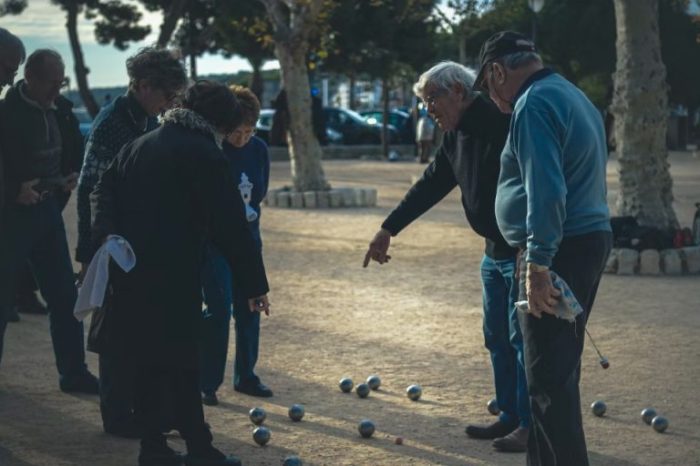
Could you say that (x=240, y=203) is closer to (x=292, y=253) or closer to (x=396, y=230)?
(x=396, y=230)

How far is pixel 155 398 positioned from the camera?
6211 mm

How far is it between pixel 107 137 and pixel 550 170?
2.79 meters

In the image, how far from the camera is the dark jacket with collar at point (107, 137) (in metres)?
6.89

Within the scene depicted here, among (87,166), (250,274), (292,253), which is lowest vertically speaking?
(292,253)

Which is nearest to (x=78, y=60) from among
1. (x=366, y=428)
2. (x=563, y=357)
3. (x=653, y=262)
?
(x=653, y=262)

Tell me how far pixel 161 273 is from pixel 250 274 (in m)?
0.40

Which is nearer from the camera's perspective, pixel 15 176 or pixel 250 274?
pixel 250 274

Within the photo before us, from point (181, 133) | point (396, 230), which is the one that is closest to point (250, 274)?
point (181, 133)

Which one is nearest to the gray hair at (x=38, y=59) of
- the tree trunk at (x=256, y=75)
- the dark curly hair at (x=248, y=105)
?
the dark curly hair at (x=248, y=105)

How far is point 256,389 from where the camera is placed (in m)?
7.98

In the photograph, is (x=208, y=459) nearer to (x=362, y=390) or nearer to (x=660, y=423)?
(x=362, y=390)

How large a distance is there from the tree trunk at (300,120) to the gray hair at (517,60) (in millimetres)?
16287

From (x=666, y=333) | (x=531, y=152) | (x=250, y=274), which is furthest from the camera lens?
(x=666, y=333)

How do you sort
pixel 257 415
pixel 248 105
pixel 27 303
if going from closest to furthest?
pixel 257 415 < pixel 248 105 < pixel 27 303
